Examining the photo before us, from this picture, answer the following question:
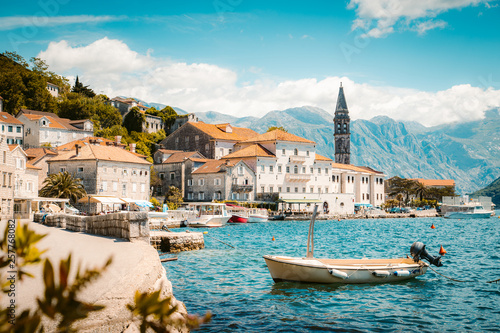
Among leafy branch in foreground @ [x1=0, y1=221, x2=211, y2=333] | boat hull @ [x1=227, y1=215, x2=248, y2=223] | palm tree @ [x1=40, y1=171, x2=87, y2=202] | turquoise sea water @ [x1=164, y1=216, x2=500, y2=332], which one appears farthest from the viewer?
boat hull @ [x1=227, y1=215, x2=248, y2=223]

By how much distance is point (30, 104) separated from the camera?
3637 inches

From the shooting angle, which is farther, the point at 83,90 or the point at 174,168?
the point at 83,90

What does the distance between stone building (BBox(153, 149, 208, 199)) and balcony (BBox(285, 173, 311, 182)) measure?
14818 millimetres

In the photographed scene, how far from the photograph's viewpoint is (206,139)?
8662cm

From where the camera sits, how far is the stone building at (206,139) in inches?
3388

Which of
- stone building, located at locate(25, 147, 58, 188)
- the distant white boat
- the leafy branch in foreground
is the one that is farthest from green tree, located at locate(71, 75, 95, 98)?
the leafy branch in foreground

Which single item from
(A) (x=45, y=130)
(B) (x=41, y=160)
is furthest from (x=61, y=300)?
(A) (x=45, y=130)

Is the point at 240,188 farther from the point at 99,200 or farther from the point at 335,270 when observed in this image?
the point at 335,270

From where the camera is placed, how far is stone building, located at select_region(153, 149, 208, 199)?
77438 millimetres

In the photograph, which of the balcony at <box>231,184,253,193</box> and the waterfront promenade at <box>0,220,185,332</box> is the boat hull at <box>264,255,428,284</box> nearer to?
the waterfront promenade at <box>0,220,185,332</box>

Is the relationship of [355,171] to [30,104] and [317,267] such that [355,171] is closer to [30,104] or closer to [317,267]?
[30,104]

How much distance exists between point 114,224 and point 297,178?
65844 millimetres

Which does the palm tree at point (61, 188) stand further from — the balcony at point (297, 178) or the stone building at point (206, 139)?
the balcony at point (297, 178)

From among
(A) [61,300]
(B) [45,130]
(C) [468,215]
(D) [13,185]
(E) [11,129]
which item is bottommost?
(C) [468,215]
